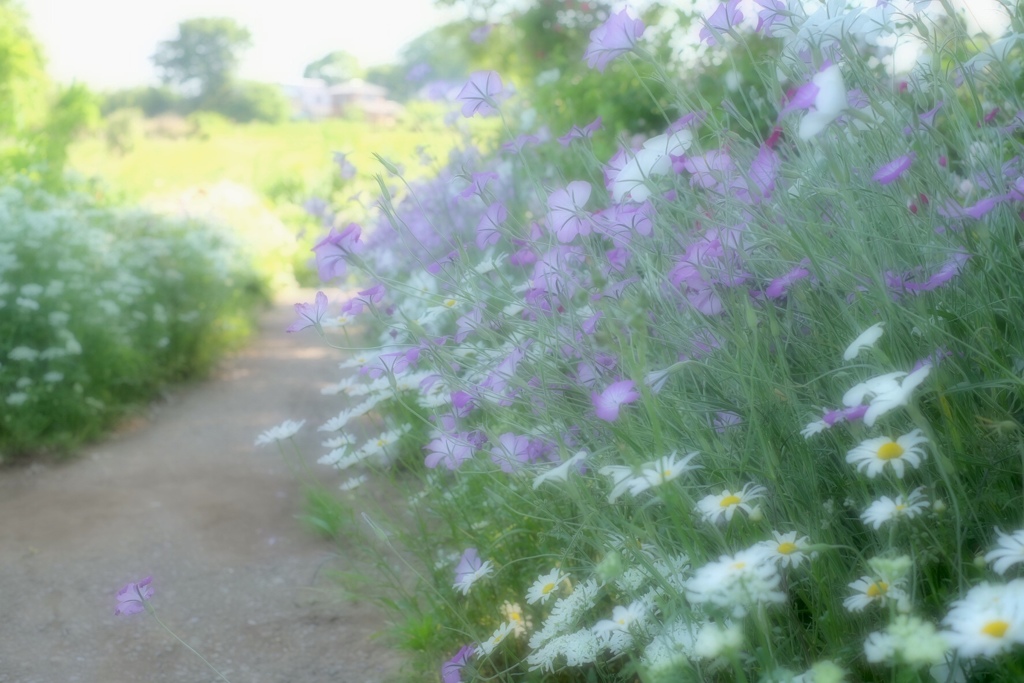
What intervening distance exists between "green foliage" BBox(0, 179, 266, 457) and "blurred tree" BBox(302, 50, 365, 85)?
37081 mm

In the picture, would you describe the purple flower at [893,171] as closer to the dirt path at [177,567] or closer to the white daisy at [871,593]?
the white daisy at [871,593]

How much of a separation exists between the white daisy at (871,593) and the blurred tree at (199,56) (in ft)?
142

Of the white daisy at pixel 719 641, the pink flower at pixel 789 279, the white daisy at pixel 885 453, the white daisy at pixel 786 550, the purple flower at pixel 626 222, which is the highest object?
the purple flower at pixel 626 222

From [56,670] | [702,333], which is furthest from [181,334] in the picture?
[702,333]

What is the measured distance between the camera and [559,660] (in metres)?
1.89

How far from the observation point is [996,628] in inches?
38.3

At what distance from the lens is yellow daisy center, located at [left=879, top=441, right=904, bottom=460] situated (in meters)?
1.27

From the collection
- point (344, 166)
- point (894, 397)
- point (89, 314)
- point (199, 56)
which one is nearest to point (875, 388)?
point (894, 397)

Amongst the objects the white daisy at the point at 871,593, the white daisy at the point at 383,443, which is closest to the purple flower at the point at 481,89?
the white daisy at the point at 383,443

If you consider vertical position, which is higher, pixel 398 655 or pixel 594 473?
pixel 594 473

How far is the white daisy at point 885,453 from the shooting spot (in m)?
1.25

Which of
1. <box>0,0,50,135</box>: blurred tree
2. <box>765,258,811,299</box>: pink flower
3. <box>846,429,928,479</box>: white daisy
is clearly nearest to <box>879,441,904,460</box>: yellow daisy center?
<box>846,429,928,479</box>: white daisy

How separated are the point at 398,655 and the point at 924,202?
1672mm

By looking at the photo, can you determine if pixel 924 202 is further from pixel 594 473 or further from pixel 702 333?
pixel 594 473
